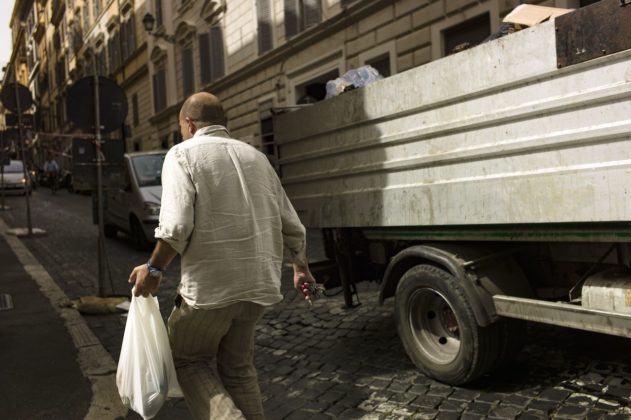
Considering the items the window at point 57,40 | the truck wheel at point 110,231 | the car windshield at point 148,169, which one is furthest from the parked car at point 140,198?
the window at point 57,40

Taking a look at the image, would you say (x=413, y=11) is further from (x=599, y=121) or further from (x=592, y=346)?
(x=599, y=121)

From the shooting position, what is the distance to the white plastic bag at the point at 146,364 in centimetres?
263

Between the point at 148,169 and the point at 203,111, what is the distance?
8949mm

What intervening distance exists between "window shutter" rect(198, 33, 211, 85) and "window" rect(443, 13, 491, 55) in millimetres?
11993

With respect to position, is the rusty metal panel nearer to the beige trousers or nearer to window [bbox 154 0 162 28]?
the beige trousers

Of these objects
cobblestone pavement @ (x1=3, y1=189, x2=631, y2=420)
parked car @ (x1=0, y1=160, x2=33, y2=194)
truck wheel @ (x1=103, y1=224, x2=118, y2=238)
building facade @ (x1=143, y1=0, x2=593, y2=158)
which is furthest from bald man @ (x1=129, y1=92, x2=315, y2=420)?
parked car @ (x1=0, y1=160, x2=33, y2=194)

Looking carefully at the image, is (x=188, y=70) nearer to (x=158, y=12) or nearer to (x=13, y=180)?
(x=158, y=12)

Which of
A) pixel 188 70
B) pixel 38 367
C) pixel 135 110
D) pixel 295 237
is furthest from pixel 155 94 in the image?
pixel 295 237

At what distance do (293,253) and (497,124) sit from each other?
1.33 metres

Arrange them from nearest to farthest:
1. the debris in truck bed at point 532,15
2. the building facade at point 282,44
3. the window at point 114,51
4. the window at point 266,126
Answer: the debris in truck bed at point 532,15
the building facade at point 282,44
the window at point 266,126
the window at point 114,51

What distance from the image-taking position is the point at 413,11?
1262cm

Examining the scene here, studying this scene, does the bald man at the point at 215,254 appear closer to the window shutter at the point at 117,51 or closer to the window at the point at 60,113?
the window shutter at the point at 117,51

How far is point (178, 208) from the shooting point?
250 centimetres

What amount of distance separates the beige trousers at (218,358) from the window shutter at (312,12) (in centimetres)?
1369
